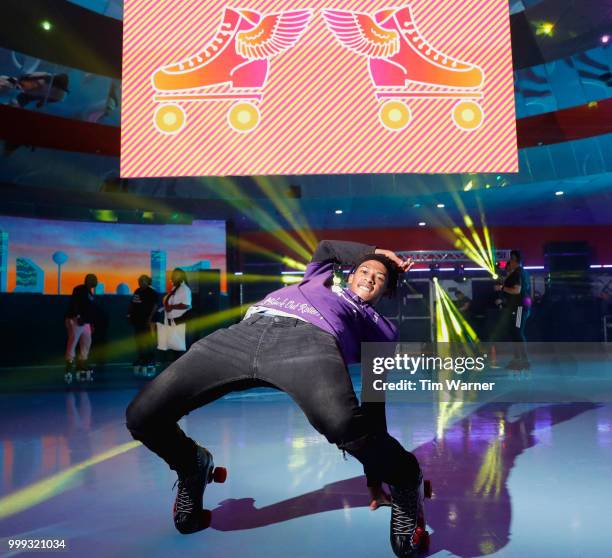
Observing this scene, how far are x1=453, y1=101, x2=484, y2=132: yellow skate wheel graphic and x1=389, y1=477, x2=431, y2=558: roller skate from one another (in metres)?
3.40

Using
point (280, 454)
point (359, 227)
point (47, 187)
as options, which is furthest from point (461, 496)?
point (359, 227)

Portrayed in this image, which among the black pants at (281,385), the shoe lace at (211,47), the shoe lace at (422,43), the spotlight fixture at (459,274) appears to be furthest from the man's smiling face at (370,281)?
the spotlight fixture at (459,274)

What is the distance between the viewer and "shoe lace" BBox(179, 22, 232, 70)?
441 cm

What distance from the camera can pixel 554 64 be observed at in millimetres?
8586

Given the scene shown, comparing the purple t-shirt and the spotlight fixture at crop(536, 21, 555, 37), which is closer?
the purple t-shirt

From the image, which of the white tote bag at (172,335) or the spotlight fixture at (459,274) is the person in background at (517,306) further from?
the spotlight fixture at (459,274)

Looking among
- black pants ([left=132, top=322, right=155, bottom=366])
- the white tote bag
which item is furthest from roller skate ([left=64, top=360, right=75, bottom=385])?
the white tote bag

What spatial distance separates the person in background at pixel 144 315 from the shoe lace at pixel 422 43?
416cm

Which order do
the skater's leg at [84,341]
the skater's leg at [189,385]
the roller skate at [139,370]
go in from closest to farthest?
the skater's leg at [189,385] < the skater's leg at [84,341] < the roller skate at [139,370]

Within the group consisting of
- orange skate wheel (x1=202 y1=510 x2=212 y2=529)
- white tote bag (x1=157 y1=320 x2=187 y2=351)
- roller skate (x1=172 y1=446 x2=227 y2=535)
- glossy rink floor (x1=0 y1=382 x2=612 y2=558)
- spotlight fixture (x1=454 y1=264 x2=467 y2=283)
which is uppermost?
spotlight fixture (x1=454 y1=264 x2=467 y2=283)

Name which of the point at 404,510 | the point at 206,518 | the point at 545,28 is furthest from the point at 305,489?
the point at 545,28

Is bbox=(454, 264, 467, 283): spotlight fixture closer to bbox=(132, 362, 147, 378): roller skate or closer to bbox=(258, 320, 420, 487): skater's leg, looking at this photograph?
bbox=(132, 362, 147, 378): roller skate

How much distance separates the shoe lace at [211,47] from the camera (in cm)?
441

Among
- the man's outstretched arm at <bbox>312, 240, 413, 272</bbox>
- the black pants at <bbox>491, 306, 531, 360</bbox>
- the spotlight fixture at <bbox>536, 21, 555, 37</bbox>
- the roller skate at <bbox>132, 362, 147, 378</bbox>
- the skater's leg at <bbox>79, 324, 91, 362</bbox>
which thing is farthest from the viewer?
the spotlight fixture at <bbox>536, 21, 555, 37</bbox>
